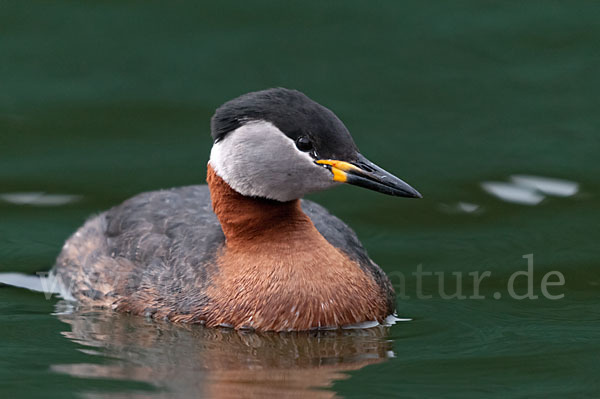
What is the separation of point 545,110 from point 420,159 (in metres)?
1.77

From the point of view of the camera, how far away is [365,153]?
38.8ft

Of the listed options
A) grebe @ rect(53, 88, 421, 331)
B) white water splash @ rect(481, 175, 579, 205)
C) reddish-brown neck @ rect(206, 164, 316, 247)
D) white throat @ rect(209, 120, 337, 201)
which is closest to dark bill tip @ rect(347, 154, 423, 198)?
grebe @ rect(53, 88, 421, 331)

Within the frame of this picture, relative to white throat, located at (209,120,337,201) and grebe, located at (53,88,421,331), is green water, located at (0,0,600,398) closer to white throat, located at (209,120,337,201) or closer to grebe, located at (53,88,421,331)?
grebe, located at (53,88,421,331)

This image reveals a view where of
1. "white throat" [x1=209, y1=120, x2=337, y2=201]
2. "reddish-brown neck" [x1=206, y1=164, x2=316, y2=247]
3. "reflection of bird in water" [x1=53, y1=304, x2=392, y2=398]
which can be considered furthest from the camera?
"reddish-brown neck" [x1=206, y1=164, x2=316, y2=247]

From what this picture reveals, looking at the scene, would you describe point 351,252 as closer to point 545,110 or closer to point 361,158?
point 361,158

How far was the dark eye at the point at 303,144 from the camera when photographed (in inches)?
316

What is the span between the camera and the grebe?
316 inches

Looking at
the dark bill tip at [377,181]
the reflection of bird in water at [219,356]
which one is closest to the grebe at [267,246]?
the dark bill tip at [377,181]

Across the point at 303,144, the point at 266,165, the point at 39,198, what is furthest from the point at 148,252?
the point at 39,198

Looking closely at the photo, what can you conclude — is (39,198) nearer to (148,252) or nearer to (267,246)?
(148,252)

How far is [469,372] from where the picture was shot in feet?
23.6

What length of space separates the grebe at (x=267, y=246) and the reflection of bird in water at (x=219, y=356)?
0.56 feet

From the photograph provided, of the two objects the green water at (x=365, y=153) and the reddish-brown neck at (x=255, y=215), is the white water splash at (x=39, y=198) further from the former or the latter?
the reddish-brown neck at (x=255, y=215)

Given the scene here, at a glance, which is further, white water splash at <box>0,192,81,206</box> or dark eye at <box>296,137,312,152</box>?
white water splash at <box>0,192,81,206</box>
